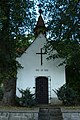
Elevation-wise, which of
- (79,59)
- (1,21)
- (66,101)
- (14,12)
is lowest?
(66,101)

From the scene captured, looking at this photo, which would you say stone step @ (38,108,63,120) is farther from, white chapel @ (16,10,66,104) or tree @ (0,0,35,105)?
white chapel @ (16,10,66,104)

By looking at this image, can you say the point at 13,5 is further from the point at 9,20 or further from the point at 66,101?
the point at 66,101

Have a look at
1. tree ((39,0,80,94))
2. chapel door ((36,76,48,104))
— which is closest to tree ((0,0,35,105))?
tree ((39,0,80,94))

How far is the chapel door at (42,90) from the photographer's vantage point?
1735cm

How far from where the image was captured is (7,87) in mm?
13914

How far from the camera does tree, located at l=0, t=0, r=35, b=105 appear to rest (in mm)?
13102

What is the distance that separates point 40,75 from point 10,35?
527 cm

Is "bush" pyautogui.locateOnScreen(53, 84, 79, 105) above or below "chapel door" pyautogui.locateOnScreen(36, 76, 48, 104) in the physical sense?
below

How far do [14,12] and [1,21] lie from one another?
1172mm

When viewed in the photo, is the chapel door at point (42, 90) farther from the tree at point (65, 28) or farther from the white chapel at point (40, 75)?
the tree at point (65, 28)

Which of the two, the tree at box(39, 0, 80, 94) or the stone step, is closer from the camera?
the stone step

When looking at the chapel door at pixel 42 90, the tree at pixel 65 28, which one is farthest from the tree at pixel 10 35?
the chapel door at pixel 42 90

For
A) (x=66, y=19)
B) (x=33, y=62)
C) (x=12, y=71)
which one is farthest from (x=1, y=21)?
(x=33, y=62)

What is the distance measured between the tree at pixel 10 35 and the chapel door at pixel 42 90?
3879mm
